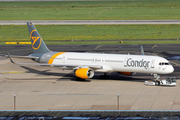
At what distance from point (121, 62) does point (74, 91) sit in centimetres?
967

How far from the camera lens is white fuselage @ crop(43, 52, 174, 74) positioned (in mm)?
47438

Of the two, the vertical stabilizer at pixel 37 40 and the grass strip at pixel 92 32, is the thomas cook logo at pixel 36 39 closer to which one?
the vertical stabilizer at pixel 37 40

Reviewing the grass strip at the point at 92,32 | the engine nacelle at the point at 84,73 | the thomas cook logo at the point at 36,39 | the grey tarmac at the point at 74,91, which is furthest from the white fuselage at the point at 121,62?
the grass strip at the point at 92,32

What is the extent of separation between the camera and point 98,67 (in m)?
51.2

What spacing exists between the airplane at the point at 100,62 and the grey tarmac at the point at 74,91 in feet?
6.40

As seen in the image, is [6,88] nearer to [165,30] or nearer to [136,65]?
[136,65]

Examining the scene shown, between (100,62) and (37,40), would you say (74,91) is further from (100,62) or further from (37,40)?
(37,40)

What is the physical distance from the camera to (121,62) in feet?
164

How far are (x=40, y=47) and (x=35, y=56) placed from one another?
1857 millimetres

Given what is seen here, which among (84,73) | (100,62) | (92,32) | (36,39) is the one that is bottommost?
(84,73)

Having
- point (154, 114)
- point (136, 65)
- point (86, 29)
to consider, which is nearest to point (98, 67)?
point (136, 65)

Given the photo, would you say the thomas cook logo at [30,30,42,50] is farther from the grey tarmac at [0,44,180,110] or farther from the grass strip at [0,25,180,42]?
the grass strip at [0,25,180,42]

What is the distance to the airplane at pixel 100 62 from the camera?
4781 centimetres

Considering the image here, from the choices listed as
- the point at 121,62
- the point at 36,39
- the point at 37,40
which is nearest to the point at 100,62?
the point at 121,62
